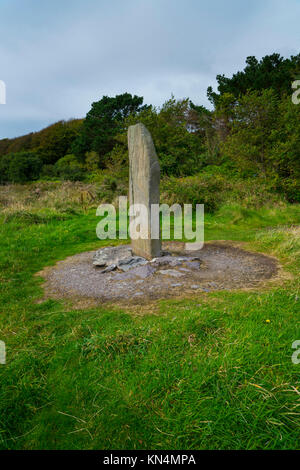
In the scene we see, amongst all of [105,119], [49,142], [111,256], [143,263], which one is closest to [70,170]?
[105,119]

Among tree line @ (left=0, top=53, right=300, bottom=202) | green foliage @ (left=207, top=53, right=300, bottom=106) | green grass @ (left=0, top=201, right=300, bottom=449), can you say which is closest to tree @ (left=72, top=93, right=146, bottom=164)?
tree line @ (left=0, top=53, right=300, bottom=202)

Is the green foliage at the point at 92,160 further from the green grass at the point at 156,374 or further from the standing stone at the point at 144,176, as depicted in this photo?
the green grass at the point at 156,374

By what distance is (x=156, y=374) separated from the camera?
2229 millimetres

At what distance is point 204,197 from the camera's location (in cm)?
1128

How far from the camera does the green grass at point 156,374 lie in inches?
70.1

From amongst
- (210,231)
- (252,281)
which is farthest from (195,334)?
(210,231)

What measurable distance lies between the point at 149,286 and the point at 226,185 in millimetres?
9700

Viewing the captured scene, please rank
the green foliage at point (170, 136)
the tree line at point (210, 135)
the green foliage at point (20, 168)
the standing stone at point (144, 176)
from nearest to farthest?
the standing stone at point (144, 176), the tree line at point (210, 135), the green foliage at point (170, 136), the green foliage at point (20, 168)

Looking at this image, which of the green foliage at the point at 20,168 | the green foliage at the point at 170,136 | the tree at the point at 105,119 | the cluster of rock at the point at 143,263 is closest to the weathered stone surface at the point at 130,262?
the cluster of rock at the point at 143,263

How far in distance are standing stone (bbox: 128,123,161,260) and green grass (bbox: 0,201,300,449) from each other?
1.83 metres

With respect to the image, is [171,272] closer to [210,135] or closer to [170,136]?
[170,136]

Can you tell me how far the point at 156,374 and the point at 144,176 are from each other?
3750 mm

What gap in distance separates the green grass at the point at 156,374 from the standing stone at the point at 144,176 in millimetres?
1829
